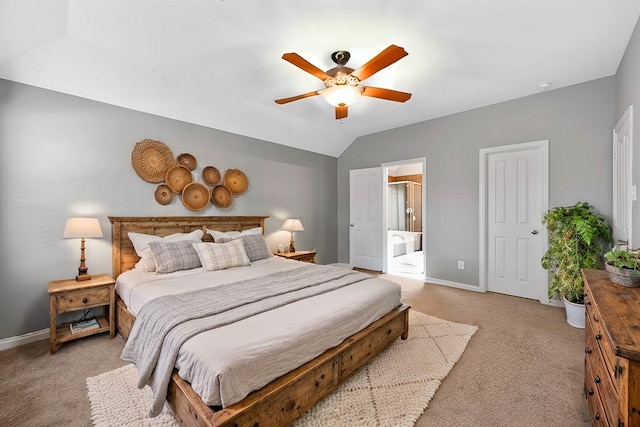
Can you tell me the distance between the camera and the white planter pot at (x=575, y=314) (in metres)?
2.95

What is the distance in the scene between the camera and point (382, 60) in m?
2.12

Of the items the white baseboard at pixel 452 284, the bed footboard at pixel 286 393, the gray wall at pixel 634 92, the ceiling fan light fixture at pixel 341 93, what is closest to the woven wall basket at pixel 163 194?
the ceiling fan light fixture at pixel 341 93

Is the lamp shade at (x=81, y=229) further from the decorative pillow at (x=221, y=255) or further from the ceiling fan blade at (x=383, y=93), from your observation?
the ceiling fan blade at (x=383, y=93)

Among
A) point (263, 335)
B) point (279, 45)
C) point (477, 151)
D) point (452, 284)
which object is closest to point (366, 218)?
point (452, 284)

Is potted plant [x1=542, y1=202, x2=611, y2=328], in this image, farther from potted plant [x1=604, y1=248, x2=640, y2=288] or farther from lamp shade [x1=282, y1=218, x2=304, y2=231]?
lamp shade [x1=282, y1=218, x2=304, y2=231]

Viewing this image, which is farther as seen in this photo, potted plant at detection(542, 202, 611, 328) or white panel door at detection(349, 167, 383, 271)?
white panel door at detection(349, 167, 383, 271)

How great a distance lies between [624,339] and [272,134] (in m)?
4.42

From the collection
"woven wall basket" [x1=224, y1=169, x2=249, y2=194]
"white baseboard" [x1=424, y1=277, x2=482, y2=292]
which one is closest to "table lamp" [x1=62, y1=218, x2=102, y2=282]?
"woven wall basket" [x1=224, y1=169, x2=249, y2=194]

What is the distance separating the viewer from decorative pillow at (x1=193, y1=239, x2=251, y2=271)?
3109mm

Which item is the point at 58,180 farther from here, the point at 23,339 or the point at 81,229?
the point at 23,339

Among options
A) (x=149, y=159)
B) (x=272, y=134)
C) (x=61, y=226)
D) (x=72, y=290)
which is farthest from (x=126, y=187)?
(x=272, y=134)

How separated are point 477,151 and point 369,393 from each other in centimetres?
370

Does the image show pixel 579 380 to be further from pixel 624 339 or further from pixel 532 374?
pixel 624 339

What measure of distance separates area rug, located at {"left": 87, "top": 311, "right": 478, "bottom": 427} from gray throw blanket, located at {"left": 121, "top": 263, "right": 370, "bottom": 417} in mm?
248
